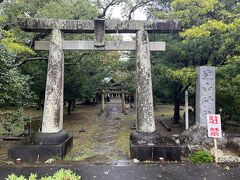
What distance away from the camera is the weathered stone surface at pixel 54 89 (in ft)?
32.4

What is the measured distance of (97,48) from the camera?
35.0ft

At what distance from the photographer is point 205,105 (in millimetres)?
11609

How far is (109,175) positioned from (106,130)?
11.0 m

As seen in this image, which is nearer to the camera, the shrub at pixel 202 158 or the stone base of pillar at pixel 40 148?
the shrub at pixel 202 158

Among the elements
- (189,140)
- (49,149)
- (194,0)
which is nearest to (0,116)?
(49,149)

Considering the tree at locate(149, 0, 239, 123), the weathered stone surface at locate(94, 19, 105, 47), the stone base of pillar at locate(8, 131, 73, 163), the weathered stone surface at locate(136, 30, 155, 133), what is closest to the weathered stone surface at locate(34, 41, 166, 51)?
the weathered stone surface at locate(94, 19, 105, 47)

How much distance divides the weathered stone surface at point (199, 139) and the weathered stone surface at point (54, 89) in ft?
18.1

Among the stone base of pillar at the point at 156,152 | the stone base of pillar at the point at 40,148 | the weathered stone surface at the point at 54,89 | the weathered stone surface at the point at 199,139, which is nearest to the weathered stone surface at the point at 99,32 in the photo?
the weathered stone surface at the point at 54,89

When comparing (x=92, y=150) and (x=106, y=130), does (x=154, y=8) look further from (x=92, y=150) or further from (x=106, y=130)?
(x=92, y=150)

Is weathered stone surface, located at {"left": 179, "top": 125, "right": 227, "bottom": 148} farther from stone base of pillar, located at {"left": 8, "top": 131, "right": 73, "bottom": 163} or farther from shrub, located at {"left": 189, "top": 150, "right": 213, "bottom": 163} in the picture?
stone base of pillar, located at {"left": 8, "top": 131, "right": 73, "bottom": 163}

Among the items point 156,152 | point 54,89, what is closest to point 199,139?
point 156,152

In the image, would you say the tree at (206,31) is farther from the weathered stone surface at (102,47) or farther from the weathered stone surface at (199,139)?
the weathered stone surface at (199,139)

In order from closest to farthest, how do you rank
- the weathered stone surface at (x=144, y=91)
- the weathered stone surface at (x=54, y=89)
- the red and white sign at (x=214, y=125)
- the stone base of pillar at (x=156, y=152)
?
the red and white sign at (x=214, y=125) → the stone base of pillar at (x=156, y=152) → the weathered stone surface at (x=54, y=89) → the weathered stone surface at (x=144, y=91)

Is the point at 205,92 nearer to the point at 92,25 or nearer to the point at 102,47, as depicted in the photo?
the point at 102,47
